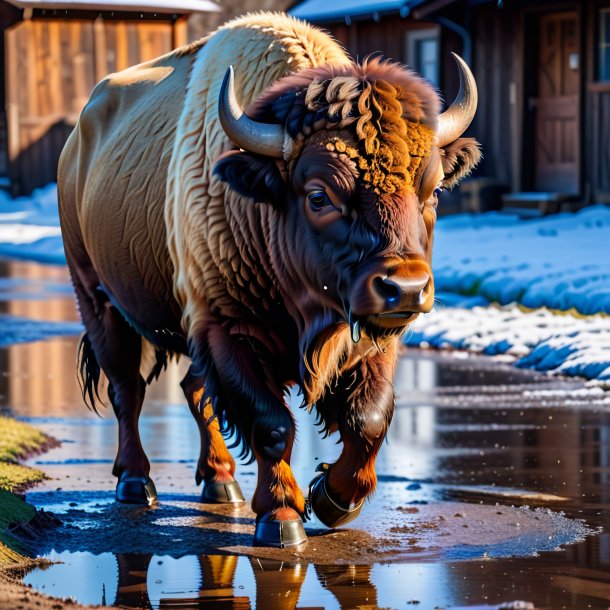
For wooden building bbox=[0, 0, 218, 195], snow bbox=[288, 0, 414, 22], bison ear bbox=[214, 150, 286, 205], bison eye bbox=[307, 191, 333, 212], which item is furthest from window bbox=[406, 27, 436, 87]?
bison eye bbox=[307, 191, 333, 212]

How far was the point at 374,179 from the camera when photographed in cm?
527

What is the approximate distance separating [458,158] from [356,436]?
119cm

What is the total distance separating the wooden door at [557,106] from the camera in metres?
21.5

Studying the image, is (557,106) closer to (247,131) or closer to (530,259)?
(530,259)

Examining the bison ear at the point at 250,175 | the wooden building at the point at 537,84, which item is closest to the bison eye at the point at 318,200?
the bison ear at the point at 250,175

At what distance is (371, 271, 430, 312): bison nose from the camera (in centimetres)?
499

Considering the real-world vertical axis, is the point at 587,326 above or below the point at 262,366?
below

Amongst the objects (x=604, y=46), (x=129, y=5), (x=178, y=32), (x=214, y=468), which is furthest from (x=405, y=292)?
(x=178, y=32)

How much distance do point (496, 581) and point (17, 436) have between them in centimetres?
374

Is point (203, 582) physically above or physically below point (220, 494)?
above

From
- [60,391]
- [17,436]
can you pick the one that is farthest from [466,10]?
[17,436]

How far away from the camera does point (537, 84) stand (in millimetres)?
22328

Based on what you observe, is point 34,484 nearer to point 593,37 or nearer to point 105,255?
point 105,255

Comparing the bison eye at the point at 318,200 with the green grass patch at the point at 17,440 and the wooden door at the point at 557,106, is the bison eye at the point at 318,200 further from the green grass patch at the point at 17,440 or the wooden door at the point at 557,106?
the wooden door at the point at 557,106
